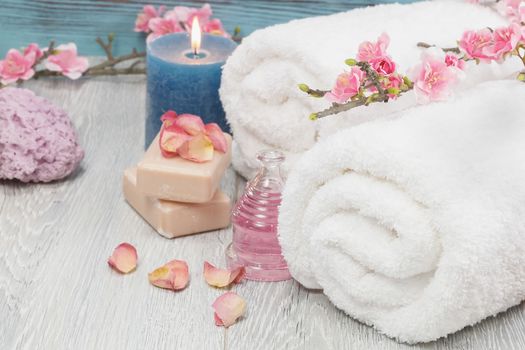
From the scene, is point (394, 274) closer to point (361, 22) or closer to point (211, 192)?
point (211, 192)

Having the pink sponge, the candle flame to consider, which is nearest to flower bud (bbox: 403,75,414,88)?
the candle flame

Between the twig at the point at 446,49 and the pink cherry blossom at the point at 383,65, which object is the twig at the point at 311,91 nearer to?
the pink cherry blossom at the point at 383,65

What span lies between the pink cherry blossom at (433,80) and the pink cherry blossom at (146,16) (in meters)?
0.69

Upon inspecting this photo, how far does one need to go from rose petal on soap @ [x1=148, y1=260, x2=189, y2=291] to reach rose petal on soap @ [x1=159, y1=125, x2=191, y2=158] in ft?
0.45

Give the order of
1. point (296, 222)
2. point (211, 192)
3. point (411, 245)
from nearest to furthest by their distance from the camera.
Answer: point (411, 245)
point (296, 222)
point (211, 192)

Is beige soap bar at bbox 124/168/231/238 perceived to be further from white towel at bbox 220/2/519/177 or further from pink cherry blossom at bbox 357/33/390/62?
pink cherry blossom at bbox 357/33/390/62

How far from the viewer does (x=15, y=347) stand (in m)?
0.92

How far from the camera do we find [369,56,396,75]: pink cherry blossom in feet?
3.09

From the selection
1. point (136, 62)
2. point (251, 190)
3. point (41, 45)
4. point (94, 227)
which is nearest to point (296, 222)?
point (251, 190)

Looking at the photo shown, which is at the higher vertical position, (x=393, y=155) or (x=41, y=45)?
(x=393, y=155)

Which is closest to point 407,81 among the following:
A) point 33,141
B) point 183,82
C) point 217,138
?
point 217,138

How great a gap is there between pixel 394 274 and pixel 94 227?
1.38ft

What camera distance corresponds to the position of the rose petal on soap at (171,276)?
1014 millimetres

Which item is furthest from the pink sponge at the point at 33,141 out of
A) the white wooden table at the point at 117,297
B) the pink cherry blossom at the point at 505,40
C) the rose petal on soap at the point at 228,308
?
the pink cherry blossom at the point at 505,40
